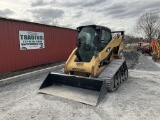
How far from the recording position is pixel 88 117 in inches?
157

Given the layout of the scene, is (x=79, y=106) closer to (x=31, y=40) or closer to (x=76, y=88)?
(x=76, y=88)

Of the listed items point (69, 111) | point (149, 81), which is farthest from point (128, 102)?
point (149, 81)

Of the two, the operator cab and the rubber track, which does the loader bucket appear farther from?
the operator cab

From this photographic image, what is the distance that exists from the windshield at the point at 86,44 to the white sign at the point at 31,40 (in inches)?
169

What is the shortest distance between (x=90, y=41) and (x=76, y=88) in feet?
5.63

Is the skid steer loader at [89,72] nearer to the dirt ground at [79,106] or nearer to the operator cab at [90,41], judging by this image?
the operator cab at [90,41]

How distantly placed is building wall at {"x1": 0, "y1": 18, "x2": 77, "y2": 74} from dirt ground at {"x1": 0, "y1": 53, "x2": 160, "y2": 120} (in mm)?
2662

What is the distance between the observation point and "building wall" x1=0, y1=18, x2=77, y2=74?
8.28m

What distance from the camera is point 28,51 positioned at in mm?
9719

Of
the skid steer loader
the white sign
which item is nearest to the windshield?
the skid steer loader

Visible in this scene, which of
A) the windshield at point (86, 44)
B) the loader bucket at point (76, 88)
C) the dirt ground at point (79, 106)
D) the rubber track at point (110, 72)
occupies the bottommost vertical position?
the dirt ground at point (79, 106)

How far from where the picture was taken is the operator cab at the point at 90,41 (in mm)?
5840

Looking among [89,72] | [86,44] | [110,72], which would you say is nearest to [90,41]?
[86,44]

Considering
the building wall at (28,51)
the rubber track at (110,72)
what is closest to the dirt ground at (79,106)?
the rubber track at (110,72)
